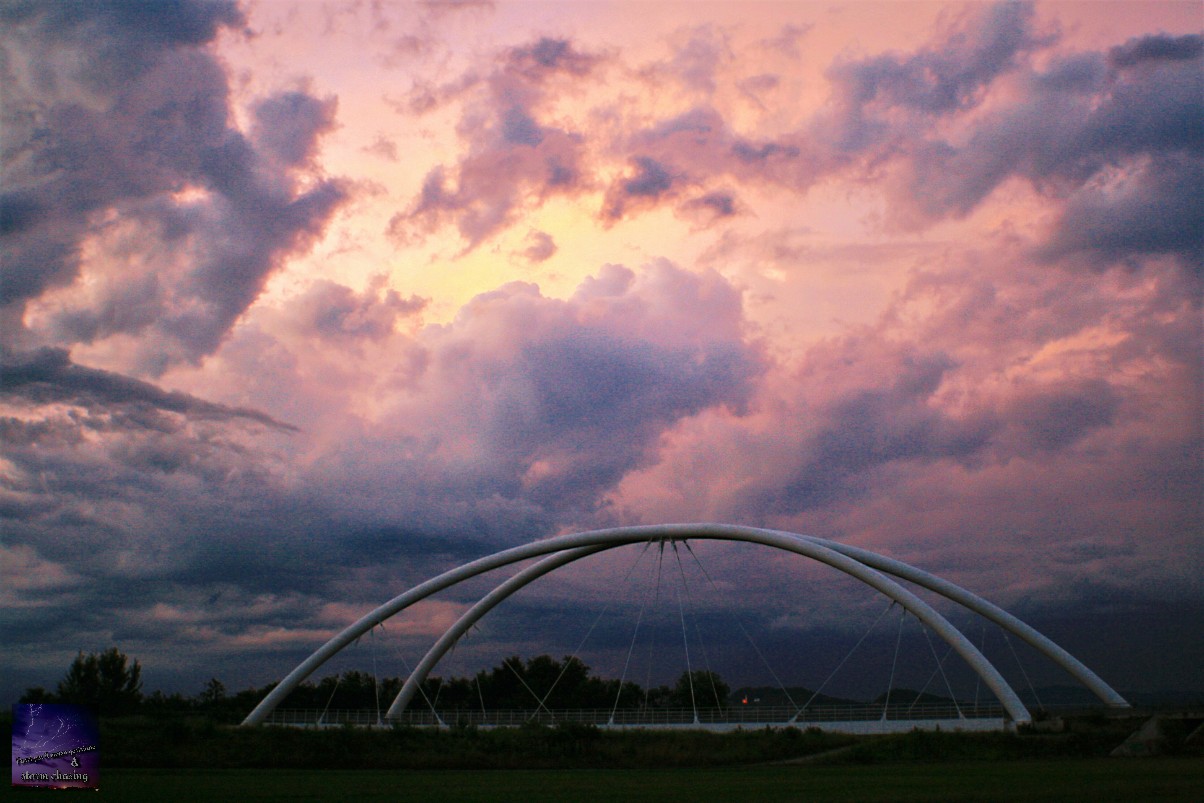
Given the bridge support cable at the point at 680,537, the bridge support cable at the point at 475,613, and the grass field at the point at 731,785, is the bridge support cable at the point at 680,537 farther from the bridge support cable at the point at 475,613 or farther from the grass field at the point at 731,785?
the grass field at the point at 731,785

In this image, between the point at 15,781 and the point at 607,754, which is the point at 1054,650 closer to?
the point at 607,754

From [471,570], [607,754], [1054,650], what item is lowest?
[607,754]

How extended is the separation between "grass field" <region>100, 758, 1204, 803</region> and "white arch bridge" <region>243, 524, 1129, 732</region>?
11.7 m

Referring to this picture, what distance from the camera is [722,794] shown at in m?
19.1

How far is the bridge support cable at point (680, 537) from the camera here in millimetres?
41625

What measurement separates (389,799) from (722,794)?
6.13m

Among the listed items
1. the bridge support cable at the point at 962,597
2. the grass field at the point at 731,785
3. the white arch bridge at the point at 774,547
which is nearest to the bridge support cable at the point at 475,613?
the white arch bridge at the point at 774,547

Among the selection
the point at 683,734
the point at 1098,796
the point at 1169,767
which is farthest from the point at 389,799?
the point at 683,734

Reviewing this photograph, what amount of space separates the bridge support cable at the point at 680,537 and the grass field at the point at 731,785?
37.5 feet

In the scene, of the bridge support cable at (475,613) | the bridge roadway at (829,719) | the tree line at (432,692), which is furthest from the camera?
the tree line at (432,692)

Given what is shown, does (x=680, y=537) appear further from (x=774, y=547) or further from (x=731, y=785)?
(x=731, y=785)

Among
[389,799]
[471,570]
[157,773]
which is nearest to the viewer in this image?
[389,799]

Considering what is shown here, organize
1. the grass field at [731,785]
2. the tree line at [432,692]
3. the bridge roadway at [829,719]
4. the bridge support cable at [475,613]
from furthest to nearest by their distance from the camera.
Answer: the tree line at [432,692] → the bridge support cable at [475,613] → the bridge roadway at [829,719] → the grass field at [731,785]

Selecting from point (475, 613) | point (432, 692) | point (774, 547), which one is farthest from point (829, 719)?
point (432, 692)
